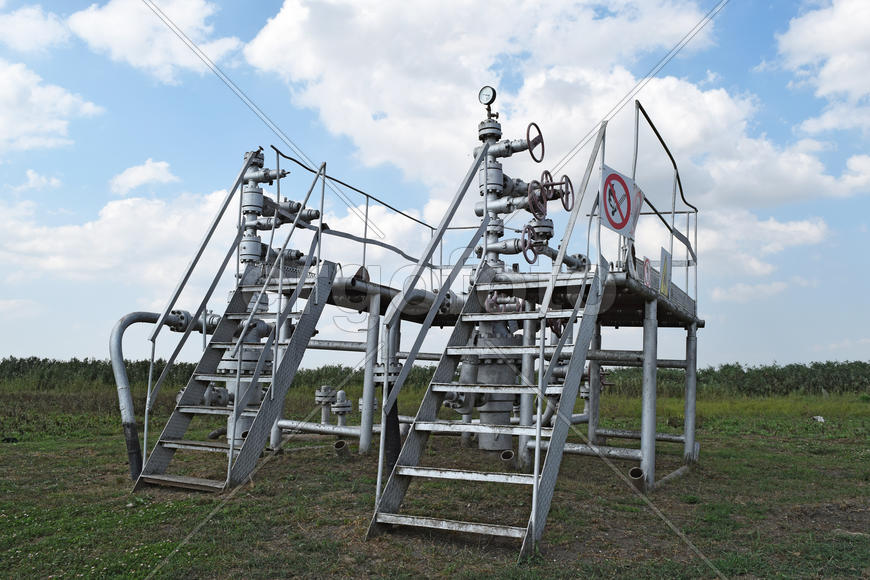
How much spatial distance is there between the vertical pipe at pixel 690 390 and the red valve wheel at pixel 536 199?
3.03 metres

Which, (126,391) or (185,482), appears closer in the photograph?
(185,482)

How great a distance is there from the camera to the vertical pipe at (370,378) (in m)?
10.3

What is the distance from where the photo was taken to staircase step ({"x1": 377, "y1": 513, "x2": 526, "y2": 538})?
5.07m

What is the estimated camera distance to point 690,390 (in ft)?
34.1

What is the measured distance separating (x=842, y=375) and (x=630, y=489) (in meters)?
31.3

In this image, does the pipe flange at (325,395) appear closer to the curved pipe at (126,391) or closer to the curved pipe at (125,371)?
the curved pipe at (125,371)

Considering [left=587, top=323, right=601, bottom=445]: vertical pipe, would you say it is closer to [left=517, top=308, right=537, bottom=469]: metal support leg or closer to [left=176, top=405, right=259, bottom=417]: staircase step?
[left=517, top=308, right=537, bottom=469]: metal support leg

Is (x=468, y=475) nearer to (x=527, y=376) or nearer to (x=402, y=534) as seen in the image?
(x=402, y=534)

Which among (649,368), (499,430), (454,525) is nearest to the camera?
(454,525)

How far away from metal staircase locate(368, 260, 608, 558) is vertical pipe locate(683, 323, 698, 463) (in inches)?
180

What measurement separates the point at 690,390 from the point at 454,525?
21.0 feet

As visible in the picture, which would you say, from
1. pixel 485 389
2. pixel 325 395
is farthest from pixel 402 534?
pixel 325 395

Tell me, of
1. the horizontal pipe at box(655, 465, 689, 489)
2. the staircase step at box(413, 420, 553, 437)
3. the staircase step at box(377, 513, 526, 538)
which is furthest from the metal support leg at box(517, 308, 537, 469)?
the staircase step at box(377, 513, 526, 538)

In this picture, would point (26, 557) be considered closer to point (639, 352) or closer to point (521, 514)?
point (521, 514)
